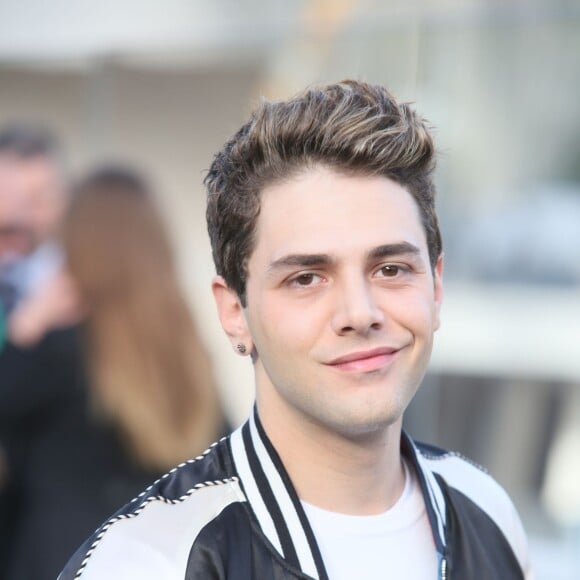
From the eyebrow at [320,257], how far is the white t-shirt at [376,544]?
0.41m

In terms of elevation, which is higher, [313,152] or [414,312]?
[313,152]

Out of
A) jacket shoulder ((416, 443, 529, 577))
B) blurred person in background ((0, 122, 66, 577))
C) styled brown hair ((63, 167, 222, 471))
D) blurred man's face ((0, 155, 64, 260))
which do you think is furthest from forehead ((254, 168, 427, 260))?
blurred man's face ((0, 155, 64, 260))

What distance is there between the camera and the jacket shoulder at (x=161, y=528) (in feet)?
6.07

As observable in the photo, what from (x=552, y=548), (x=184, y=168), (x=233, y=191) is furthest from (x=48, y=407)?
(x=552, y=548)

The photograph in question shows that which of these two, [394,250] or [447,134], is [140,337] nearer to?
[447,134]

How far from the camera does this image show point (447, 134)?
5.15m

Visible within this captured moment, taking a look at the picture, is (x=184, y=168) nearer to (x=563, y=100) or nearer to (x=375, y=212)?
(x=563, y=100)

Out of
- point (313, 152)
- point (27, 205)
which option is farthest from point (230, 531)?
point (27, 205)

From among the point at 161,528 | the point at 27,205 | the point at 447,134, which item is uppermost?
the point at 447,134

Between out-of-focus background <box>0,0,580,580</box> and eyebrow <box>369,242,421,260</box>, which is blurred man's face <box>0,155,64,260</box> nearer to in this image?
out-of-focus background <box>0,0,580,580</box>

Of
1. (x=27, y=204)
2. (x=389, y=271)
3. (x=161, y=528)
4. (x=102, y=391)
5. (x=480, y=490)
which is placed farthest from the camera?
(x=27, y=204)

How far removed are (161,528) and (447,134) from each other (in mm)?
3522

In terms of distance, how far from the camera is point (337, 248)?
6.39 feet

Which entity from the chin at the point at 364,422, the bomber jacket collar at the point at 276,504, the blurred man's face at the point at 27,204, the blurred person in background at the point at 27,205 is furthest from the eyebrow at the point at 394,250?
the blurred man's face at the point at 27,204
